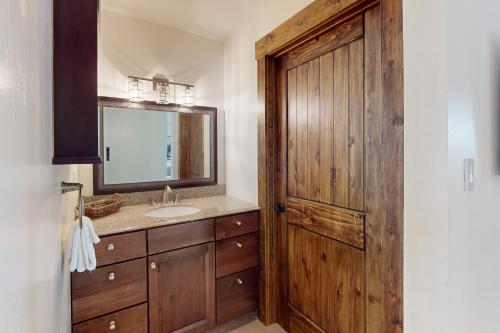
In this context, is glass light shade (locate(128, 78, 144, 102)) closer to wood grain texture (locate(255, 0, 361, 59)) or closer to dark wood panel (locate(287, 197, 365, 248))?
wood grain texture (locate(255, 0, 361, 59))

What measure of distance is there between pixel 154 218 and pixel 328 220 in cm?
116

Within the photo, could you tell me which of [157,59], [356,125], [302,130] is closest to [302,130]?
[302,130]

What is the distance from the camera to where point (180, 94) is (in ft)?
7.80

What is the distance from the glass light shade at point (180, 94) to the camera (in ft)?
7.75

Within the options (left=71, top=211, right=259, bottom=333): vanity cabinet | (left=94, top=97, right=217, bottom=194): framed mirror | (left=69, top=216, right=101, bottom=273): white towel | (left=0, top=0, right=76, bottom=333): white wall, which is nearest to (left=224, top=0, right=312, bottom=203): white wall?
(left=94, top=97, right=217, bottom=194): framed mirror

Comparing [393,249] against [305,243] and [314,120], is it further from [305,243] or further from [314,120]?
[314,120]

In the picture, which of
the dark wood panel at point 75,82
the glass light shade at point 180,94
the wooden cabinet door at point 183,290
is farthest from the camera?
the glass light shade at point 180,94

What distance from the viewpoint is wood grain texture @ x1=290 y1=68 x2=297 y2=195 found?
187cm

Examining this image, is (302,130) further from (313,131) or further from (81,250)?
(81,250)

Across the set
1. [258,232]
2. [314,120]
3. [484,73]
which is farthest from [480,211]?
[258,232]

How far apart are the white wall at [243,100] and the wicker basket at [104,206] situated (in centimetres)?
102

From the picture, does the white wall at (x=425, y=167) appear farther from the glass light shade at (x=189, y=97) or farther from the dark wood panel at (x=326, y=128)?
the glass light shade at (x=189, y=97)

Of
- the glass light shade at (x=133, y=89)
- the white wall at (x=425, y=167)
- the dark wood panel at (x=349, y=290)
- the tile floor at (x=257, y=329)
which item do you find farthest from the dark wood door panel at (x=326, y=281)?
the glass light shade at (x=133, y=89)

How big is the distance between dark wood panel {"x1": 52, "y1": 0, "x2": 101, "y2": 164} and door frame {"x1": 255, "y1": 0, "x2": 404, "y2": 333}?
1161 mm
